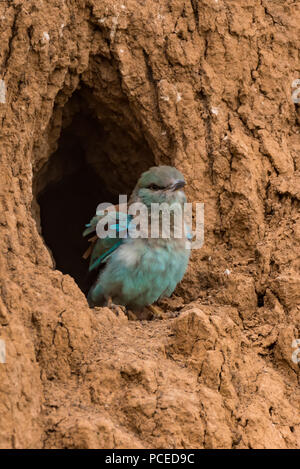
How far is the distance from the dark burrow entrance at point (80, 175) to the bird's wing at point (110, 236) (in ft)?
1.11

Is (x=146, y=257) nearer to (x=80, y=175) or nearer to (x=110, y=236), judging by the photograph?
(x=110, y=236)

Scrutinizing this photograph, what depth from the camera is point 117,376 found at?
15.5ft

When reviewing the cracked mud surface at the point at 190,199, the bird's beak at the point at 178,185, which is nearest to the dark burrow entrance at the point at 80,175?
the cracked mud surface at the point at 190,199

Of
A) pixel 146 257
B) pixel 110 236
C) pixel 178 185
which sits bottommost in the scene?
pixel 146 257

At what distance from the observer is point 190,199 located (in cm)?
654

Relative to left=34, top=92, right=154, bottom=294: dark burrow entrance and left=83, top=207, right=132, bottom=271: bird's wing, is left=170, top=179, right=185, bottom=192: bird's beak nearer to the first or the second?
left=83, top=207, right=132, bottom=271: bird's wing

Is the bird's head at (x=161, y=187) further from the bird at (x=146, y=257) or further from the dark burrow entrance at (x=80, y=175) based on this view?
the dark burrow entrance at (x=80, y=175)

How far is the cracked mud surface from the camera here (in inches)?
181

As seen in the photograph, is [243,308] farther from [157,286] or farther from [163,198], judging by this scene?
[163,198]

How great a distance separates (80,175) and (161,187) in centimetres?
185

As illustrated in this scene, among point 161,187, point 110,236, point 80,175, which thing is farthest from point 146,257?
point 80,175

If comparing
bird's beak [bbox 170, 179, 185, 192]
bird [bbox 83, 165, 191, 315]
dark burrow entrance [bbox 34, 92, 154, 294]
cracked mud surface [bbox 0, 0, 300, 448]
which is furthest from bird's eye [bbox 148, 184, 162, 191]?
dark burrow entrance [bbox 34, 92, 154, 294]

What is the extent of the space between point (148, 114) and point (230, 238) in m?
1.18

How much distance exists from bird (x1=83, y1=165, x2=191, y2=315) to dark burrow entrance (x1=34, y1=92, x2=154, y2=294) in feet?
1.66
